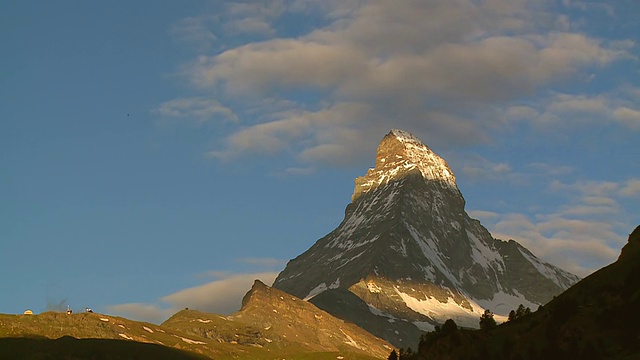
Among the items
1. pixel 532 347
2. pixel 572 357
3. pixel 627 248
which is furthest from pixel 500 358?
pixel 627 248

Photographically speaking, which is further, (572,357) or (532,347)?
(532,347)

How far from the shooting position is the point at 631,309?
5782 inches

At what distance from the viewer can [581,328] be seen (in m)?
149

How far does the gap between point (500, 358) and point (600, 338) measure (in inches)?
776

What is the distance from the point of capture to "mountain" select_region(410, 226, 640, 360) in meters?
143

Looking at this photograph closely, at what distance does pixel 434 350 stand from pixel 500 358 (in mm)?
25341

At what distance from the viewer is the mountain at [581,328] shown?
142750mm

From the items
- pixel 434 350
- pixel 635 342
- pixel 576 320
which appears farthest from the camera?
pixel 434 350

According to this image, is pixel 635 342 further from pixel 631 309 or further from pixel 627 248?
pixel 627 248

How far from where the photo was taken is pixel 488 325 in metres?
192

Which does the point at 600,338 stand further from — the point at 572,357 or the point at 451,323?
the point at 451,323

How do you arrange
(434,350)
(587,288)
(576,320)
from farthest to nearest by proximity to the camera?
(434,350), (587,288), (576,320)

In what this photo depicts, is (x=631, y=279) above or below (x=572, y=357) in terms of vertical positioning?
above

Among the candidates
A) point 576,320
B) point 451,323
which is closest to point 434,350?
point 451,323
